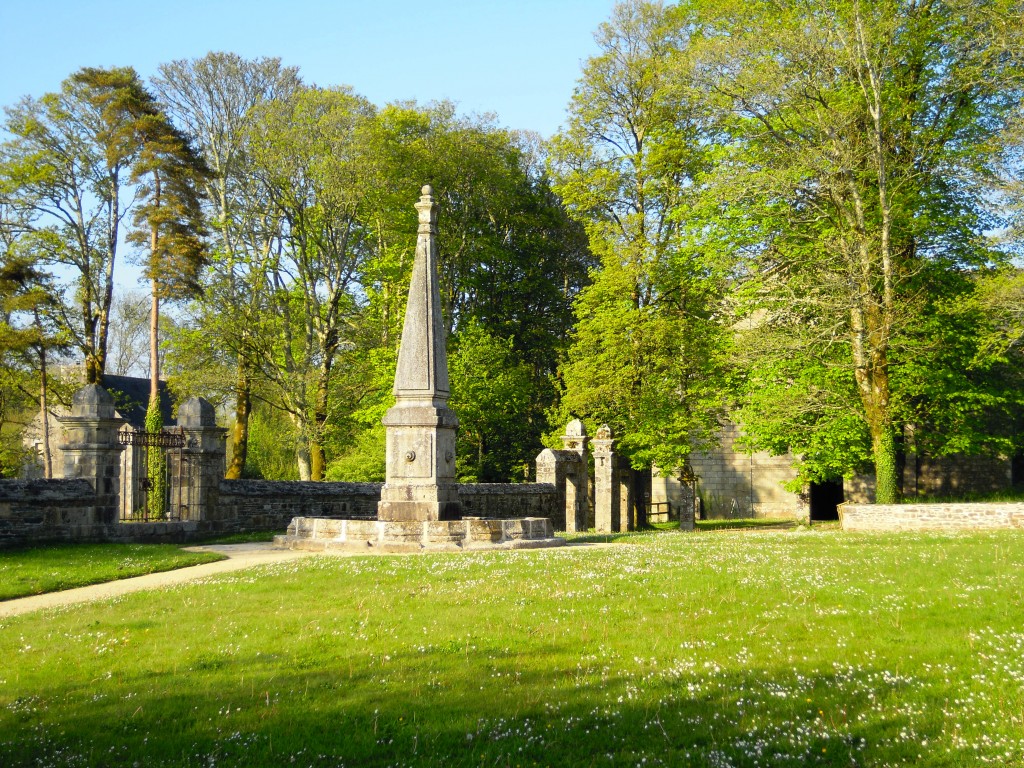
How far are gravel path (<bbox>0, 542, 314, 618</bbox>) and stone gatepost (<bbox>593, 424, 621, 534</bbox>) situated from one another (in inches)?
425

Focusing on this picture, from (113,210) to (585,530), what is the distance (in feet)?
65.7

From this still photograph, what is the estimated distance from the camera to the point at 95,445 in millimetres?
16891

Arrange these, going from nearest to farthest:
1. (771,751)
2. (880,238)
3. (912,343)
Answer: (771,751), (912,343), (880,238)

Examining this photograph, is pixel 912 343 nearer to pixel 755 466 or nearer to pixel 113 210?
pixel 755 466

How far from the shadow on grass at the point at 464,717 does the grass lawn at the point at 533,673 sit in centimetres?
2

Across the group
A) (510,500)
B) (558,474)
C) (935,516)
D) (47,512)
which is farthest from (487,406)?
(47,512)

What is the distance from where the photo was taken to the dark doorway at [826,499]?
3562cm

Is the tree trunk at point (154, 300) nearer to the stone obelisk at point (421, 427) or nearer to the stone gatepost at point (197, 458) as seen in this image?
the stone gatepost at point (197, 458)

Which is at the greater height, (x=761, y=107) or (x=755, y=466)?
(x=761, y=107)

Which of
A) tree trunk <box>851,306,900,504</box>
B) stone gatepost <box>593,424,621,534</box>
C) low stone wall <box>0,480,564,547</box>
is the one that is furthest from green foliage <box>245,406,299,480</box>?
tree trunk <box>851,306,900,504</box>

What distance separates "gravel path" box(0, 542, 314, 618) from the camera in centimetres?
1028

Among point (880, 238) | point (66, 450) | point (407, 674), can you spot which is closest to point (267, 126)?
point (66, 450)

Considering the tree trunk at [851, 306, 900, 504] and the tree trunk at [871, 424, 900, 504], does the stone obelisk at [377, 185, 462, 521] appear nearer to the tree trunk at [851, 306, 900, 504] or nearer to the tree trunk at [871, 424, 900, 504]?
the tree trunk at [851, 306, 900, 504]

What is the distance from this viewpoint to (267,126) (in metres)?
30.3
